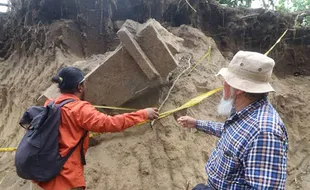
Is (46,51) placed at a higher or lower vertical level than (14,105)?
higher

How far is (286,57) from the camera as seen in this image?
6.57m

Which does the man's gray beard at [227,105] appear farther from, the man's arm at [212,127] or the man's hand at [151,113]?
the man's hand at [151,113]

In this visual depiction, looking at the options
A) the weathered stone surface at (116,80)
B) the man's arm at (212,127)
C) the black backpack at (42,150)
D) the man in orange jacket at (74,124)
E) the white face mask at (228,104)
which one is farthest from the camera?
the weathered stone surface at (116,80)

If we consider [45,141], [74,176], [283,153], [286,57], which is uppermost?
[283,153]

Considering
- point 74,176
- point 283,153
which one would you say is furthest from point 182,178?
point 283,153

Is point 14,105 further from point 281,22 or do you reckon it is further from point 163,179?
point 281,22

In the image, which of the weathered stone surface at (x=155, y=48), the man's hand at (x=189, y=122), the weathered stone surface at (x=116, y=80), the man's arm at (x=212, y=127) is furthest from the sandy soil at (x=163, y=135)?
the man's arm at (x=212, y=127)

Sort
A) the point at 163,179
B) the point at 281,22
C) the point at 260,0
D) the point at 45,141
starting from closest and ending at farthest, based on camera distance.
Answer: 1. the point at 45,141
2. the point at 163,179
3. the point at 281,22
4. the point at 260,0

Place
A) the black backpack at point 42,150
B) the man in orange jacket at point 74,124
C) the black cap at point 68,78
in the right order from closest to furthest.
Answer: the black backpack at point 42,150
the man in orange jacket at point 74,124
the black cap at point 68,78

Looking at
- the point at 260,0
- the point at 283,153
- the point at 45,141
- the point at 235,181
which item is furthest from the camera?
the point at 260,0

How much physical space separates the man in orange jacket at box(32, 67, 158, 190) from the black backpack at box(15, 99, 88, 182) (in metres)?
0.07

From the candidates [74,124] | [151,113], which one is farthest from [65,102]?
[151,113]

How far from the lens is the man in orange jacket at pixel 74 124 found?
277 cm

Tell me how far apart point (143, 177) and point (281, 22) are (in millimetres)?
4199
